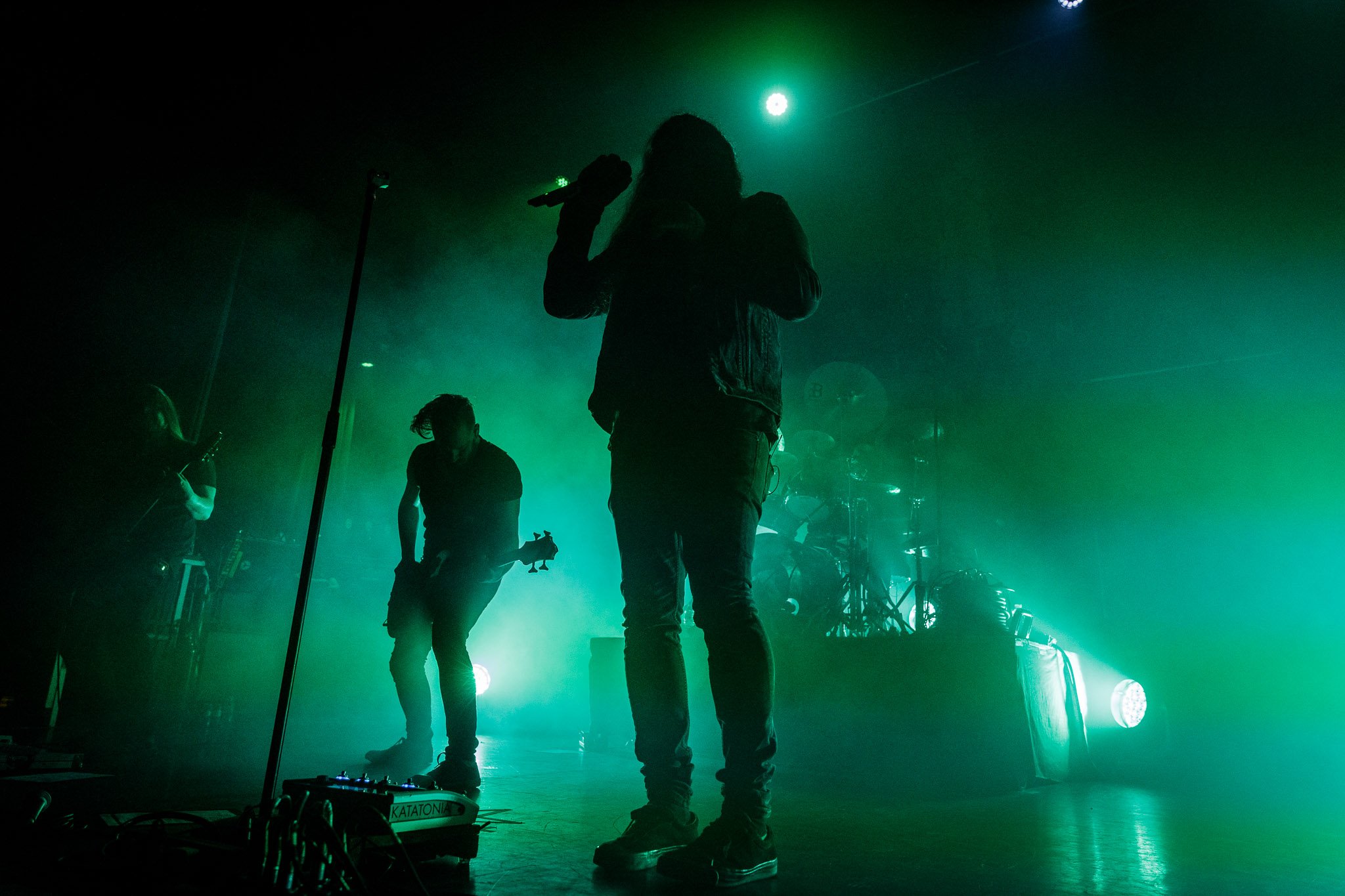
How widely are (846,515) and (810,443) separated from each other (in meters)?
0.63

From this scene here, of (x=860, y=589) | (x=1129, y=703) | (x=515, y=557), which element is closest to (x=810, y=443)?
(x=860, y=589)

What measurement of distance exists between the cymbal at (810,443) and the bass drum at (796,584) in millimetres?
748

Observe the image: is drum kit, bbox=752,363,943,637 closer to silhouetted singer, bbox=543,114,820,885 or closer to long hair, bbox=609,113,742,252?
silhouetted singer, bbox=543,114,820,885

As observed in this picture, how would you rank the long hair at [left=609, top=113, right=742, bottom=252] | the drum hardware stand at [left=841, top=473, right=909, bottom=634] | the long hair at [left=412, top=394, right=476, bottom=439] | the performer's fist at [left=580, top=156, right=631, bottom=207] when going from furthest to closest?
the drum hardware stand at [left=841, top=473, right=909, bottom=634] → the long hair at [left=412, top=394, right=476, bottom=439] → the long hair at [left=609, top=113, right=742, bottom=252] → the performer's fist at [left=580, top=156, right=631, bottom=207]

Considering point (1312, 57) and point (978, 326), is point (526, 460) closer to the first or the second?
point (978, 326)

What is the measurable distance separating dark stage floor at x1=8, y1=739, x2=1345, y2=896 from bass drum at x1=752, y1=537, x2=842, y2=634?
62.8 inches

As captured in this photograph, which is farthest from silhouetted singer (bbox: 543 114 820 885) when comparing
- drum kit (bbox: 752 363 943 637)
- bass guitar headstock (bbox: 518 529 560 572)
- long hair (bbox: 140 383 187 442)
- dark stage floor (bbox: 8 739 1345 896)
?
drum kit (bbox: 752 363 943 637)

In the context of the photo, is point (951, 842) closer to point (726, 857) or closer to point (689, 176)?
point (726, 857)

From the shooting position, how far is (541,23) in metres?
4.11

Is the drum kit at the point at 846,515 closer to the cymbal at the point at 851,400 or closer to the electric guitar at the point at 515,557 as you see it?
the cymbal at the point at 851,400

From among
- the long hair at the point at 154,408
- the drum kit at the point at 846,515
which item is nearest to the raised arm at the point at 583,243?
the long hair at the point at 154,408

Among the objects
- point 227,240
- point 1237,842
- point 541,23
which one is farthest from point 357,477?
point 1237,842

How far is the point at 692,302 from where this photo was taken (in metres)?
1.66

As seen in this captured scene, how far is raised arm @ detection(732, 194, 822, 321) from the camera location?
163 cm
